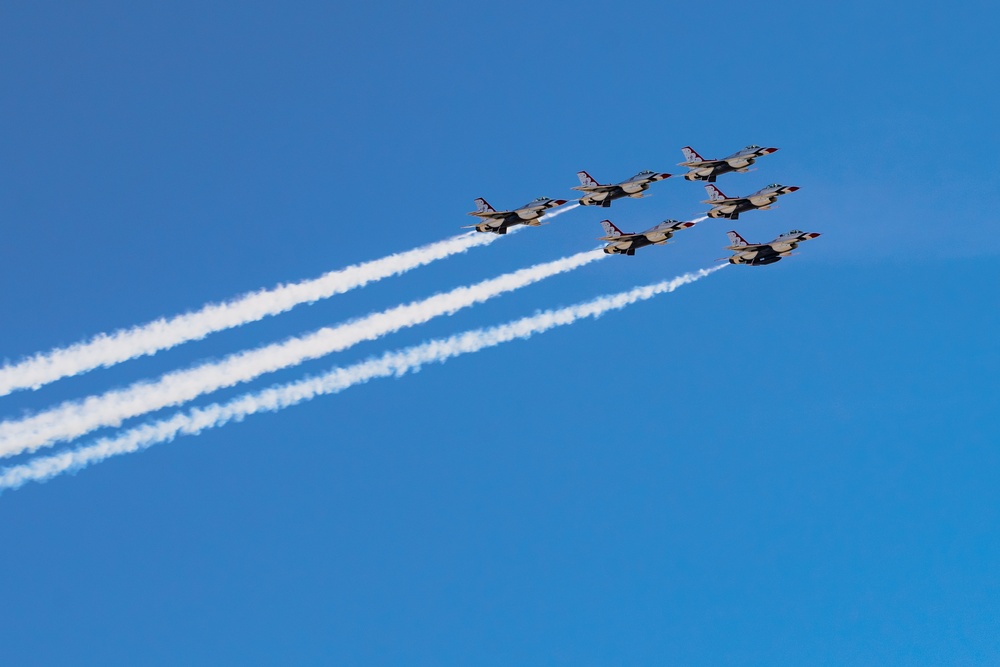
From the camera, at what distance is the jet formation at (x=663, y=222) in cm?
13138

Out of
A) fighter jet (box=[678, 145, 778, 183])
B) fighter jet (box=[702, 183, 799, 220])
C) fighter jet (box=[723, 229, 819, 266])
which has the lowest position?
Answer: fighter jet (box=[723, 229, 819, 266])

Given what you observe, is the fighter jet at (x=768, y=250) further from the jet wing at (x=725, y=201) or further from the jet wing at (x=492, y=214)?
the jet wing at (x=492, y=214)

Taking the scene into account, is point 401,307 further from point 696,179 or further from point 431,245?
point 696,179

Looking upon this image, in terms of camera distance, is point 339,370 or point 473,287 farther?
point 473,287

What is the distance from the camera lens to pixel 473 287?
449 feet

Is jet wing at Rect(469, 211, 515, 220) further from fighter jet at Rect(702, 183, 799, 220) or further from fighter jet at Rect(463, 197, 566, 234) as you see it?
fighter jet at Rect(702, 183, 799, 220)

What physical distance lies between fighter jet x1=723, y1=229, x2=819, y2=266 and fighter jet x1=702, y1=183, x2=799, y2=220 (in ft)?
10.4

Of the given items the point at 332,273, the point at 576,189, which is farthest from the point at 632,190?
the point at 332,273

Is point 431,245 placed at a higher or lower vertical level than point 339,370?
higher

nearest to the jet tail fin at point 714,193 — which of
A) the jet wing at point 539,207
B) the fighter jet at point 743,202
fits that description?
the fighter jet at point 743,202

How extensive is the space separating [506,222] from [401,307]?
11.3 metres

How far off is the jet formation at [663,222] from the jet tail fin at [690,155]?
1831 mm

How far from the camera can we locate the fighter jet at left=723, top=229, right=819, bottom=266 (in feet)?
436

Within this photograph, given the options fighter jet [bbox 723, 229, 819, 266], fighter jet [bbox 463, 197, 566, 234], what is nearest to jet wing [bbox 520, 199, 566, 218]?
Answer: fighter jet [bbox 463, 197, 566, 234]
